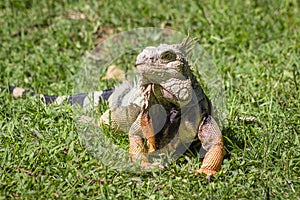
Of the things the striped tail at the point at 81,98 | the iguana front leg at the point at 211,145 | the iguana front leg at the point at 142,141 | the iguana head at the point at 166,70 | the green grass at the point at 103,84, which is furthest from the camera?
the striped tail at the point at 81,98

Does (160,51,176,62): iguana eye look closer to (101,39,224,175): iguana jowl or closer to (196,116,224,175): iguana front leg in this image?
(101,39,224,175): iguana jowl

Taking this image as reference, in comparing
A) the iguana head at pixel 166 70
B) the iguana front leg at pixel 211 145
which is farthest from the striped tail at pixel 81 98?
the iguana front leg at pixel 211 145

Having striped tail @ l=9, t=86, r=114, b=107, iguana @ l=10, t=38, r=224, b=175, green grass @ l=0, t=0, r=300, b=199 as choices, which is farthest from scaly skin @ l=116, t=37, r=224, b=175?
striped tail @ l=9, t=86, r=114, b=107

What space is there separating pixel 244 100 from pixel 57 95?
227 centimetres

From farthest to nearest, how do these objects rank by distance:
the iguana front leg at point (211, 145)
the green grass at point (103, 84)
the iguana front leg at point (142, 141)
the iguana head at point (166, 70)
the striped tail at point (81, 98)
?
the striped tail at point (81, 98)
the iguana front leg at point (142, 141)
the iguana front leg at point (211, 145)
the green grass at point (103, 84)
the iguana head at point (166, 70)

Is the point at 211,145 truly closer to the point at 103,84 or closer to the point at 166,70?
the point at 166,70

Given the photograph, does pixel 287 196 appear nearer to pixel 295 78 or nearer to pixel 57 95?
pixel 295 78

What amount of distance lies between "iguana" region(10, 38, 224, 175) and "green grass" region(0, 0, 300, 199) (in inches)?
8.3

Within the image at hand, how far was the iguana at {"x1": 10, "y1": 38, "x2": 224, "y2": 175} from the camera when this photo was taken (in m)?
4.84

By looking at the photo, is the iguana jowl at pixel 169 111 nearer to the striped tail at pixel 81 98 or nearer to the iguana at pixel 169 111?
the iguana at pixel 169 111

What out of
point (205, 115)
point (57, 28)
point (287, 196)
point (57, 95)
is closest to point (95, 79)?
point (57, 95)

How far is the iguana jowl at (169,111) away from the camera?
4840 millimetres

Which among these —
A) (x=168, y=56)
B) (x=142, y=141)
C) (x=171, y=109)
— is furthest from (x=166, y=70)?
(x=142, y=141)

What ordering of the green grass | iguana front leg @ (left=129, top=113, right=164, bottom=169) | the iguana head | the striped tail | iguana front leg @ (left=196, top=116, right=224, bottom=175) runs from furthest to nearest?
the striped tail, iguana front leg @ (left=129, top=113, right=164, bottom=169), iguana front leg @ (left=196, top=116, right=224, bottom=175), the green grass, the iguana head
